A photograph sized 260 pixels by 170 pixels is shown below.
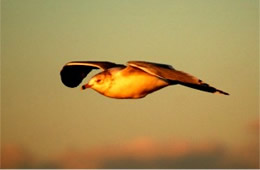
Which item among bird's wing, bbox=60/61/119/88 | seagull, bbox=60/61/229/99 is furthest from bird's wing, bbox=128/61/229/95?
bird's wing, bbox=60/61/119/88

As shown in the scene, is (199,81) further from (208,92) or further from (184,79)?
(208,92)

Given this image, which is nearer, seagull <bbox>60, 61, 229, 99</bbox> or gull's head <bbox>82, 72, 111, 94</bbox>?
seagull <bbox>60, 61, 229, 99</bbox>

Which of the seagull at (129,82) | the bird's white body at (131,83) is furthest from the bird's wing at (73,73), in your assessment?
the bird's white body at (131,83)

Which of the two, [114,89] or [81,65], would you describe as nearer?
[114,89]

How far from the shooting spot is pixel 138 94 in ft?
56.8

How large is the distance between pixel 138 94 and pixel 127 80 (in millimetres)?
557

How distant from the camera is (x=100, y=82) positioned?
1781 cm

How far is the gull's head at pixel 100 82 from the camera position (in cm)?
1764

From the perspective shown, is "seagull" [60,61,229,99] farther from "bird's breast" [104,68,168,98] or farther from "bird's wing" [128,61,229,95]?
"bird's wing" [128,61,229,95]

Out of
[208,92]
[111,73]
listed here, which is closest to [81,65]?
[111,73]

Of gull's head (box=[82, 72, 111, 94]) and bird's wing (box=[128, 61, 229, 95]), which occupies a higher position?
bird's wing (box=[128, 61, 229, 95])

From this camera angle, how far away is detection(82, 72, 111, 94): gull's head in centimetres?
1764

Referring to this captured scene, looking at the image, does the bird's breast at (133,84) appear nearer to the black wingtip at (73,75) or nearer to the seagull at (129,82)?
the seagull at (129,82)

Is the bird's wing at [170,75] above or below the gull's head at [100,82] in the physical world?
above
